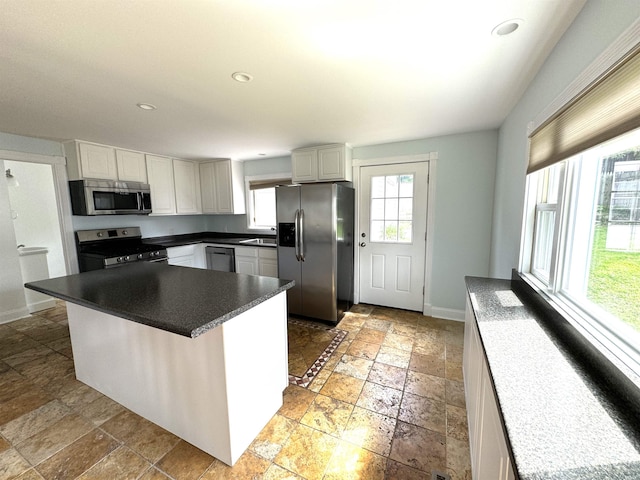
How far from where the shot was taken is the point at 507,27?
1.27 metres

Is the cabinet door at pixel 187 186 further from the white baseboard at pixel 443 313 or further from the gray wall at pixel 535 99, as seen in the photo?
the gray wall at pixel 535 99

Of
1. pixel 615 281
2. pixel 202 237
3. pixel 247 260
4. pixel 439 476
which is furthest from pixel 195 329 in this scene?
pixel 202 237

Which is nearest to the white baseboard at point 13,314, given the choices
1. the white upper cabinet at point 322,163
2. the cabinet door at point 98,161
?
the cabinet door at point 98,161

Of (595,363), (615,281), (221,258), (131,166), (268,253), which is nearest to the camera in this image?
(595,363)

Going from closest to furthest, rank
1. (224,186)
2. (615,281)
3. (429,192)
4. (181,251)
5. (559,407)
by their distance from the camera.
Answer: (559,407) → (615,281) → (429,192) → (181,251) → (224,186)

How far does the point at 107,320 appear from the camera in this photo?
5.93 feet

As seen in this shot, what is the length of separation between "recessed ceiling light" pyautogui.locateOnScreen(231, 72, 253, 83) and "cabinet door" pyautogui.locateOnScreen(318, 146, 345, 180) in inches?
68.4

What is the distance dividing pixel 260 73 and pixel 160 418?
7.57ft

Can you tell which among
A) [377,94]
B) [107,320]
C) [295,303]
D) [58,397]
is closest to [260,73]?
[377,94]

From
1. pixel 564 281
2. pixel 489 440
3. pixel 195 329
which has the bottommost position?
pixel 489 440

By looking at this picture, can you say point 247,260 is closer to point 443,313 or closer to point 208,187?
point 208,187

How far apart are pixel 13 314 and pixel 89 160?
6.96 ft

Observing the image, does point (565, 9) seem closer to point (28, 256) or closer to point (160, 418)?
point (160, 418)

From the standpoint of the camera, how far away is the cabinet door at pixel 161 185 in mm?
3961
